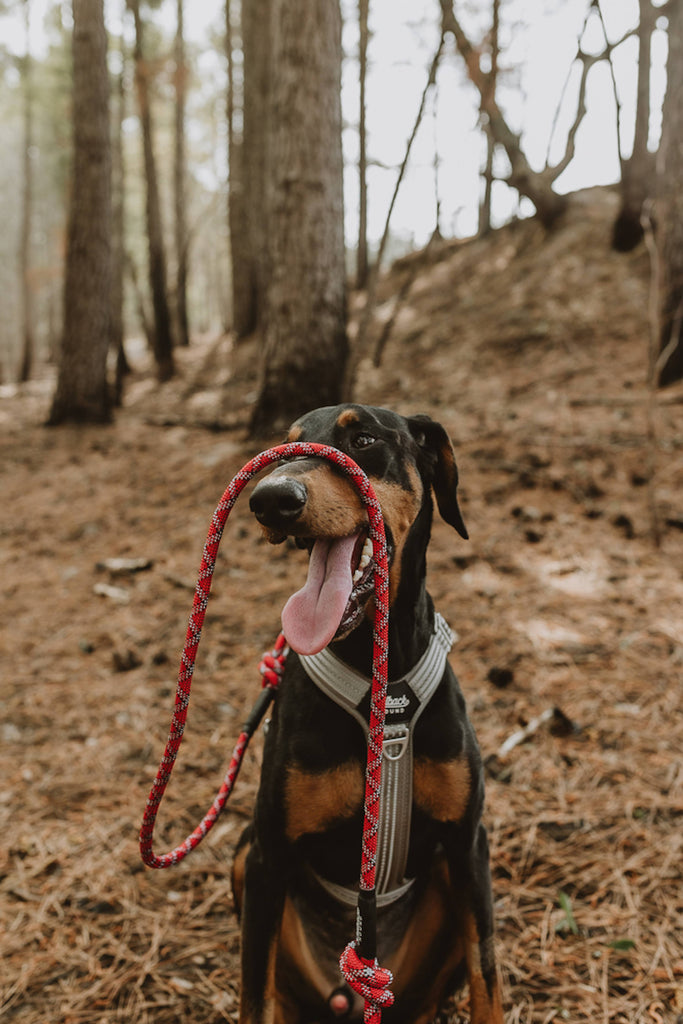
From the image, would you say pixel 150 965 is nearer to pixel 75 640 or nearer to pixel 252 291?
pixel 75 640

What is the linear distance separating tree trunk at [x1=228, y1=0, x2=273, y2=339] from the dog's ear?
30.4ft

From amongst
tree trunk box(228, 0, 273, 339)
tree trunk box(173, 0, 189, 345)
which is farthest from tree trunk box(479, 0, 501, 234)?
tree trunk box(173, 0, 189, 345)

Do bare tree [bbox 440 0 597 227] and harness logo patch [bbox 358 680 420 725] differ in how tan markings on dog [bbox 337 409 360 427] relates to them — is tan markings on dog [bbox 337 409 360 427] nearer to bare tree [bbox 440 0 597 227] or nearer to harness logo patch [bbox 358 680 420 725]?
harness logo patch [bbox 358 680 420 725]

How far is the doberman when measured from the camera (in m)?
1.83

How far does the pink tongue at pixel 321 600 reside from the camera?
1694mm

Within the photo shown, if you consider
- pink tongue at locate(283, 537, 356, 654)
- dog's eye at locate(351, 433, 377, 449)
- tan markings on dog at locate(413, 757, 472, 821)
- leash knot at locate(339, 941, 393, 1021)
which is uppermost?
dog's eye at locate(351, 433, 377, 449)

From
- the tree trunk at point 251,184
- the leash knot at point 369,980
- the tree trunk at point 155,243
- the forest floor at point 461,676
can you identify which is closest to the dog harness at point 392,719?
the leash knot at point 369,980

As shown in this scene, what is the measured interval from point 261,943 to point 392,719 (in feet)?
2.37

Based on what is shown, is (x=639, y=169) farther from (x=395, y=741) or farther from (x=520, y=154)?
(x=395, y=741)

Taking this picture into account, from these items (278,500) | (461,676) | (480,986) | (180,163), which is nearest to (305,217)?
(461,676)

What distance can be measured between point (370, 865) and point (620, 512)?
435 centimetres

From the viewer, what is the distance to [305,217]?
242 inches

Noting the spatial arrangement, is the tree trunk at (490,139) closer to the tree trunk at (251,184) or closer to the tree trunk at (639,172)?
the tree trunk at (639,172)

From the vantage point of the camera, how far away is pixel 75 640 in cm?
458
